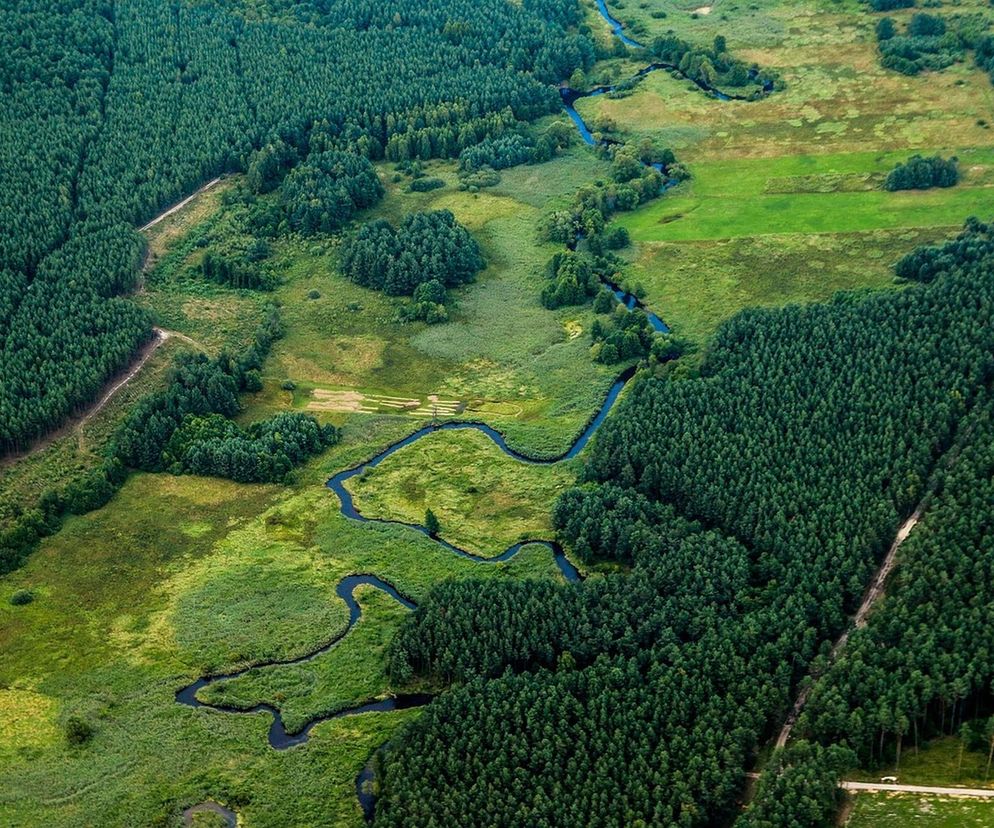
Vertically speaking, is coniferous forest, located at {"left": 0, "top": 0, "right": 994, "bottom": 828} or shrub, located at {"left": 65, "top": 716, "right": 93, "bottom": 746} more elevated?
coniferous forest, located at {"left": 0, "top": 0, "right": 994, "bottom": 828}

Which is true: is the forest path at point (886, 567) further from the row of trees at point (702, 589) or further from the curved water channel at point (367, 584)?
the curved water channel at point (367, 584)

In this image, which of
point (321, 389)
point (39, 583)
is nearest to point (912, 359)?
point (321, 389)

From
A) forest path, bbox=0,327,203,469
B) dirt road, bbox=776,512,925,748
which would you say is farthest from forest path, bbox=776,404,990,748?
forest path, bbox=0,327,203,469

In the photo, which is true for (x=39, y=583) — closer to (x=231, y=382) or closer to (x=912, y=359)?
(x=231, y=382)

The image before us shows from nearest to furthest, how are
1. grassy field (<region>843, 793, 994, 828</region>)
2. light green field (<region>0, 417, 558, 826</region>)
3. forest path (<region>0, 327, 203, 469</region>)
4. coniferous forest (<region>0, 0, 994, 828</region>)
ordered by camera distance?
1. grassy field (<region>843, 793, 994, 828</region>)
2. coniferous forest (<region>0, 0, 994, 828</region>)
3. light green field (<region>0, 417, 558, 826</region>)
4. forest path (<region>0, 327, 203, 469</region>)

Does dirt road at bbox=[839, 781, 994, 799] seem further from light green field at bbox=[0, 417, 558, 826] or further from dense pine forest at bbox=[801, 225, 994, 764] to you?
light green field at bbox=[0, 417, 558, 826]

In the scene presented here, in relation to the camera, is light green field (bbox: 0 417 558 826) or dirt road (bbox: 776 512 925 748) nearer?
light green field (bbox: 0 417 558 826)

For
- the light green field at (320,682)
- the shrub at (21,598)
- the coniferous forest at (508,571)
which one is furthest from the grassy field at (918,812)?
the shrub at (21,598)
